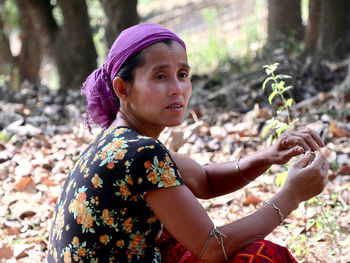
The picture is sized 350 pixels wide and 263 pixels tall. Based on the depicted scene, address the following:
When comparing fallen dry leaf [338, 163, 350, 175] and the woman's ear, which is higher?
the woman's ear

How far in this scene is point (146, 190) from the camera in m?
1.57

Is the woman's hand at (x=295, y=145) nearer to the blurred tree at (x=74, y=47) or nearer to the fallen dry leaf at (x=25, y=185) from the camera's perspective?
the fallen dry leaf at (x=25, y=185)

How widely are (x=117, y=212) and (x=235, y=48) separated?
23.3 feet

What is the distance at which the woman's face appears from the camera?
1736 millimetres

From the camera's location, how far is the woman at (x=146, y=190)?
158cm

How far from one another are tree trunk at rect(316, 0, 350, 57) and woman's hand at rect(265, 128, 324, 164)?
145 inches

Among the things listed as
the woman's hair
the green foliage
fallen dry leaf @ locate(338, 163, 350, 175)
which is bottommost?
fallen dry leaf @ locate(338, 163, 350, 175)

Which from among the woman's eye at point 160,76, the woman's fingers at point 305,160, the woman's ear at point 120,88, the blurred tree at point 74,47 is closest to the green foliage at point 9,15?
the blurred tree at point 74,47

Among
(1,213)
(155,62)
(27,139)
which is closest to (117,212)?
(155,62)

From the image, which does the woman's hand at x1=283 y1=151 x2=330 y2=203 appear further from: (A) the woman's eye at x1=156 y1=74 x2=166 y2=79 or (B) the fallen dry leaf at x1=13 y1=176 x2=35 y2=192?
(B) the fallen dry leaf at x1=13 y1=176 x2=35 y2=192

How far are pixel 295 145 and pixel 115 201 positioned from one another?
0.81 m

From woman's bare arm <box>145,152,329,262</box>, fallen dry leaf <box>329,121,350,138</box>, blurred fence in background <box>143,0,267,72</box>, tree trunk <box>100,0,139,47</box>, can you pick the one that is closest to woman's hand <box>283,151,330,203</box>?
woman's bare arm <box>145,152,329,262</box>

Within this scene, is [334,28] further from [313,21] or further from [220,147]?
[220,147]

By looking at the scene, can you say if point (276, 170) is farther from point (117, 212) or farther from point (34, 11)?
point (34, 11)
